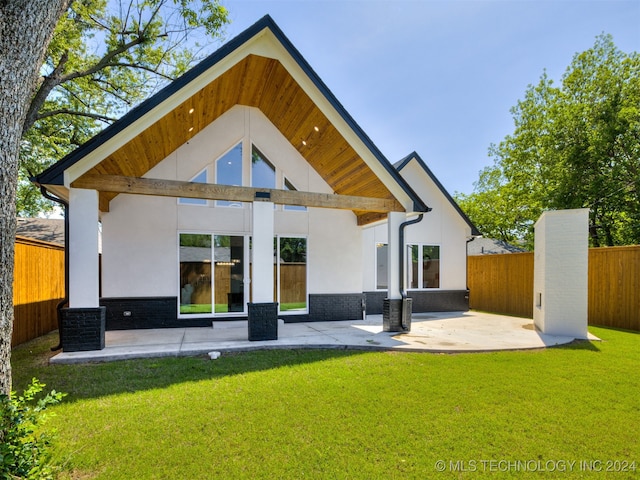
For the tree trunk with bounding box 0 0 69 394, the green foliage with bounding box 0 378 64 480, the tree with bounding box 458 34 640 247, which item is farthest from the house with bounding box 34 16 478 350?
the tree with bounding box 458 34 640 247

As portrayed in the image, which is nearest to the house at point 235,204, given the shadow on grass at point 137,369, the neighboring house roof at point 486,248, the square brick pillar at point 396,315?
the square brick pillar at point 396,315

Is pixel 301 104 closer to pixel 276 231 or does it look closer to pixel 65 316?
pixel 276 231

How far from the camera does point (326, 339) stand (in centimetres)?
700

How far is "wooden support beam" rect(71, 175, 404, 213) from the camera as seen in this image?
6.20 meters

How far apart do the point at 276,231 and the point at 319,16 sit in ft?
21.0

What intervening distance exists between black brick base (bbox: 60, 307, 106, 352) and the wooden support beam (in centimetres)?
224

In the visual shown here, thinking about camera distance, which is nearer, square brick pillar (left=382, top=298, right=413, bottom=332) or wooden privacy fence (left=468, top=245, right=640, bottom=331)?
square brick pillar (left=382, top=298, right=413, bottom=332)

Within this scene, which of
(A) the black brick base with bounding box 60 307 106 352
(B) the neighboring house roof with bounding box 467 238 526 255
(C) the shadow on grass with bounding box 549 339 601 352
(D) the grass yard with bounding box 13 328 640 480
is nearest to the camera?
(D) the grass yard with bounding box 13 328 640 480

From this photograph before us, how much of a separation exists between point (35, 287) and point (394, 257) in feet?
27.3

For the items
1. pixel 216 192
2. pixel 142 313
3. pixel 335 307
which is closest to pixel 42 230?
pixel 142 313

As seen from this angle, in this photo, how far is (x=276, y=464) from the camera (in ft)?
9.30

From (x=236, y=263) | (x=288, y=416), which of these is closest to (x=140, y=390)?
(x=288, y=416)

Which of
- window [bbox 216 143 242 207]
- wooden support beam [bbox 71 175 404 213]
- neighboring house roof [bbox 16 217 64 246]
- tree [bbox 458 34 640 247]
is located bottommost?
neighboring house roof [bbox 16 217 64 246]

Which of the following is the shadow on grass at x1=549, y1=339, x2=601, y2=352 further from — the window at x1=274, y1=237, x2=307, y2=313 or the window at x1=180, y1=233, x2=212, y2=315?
the window at x1=180, y1=233, x2=212, y2=315
